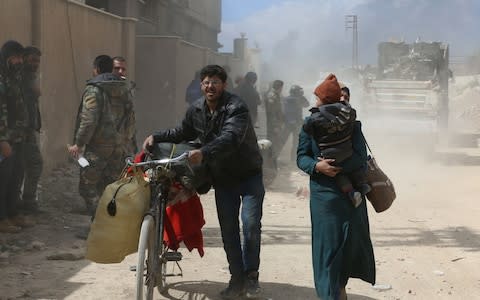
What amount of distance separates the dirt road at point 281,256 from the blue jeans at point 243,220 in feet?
1.15

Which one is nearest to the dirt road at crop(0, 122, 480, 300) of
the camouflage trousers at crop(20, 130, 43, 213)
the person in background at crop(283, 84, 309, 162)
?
the camouflage trousers at crop(20, 130, 43, 213)

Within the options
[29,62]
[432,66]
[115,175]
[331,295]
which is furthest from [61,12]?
[432,66]

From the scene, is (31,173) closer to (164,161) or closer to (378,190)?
(164,161)

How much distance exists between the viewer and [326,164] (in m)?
4.17

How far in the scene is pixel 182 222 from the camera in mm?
4887

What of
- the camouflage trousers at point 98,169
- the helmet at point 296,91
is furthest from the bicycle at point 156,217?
the helmet at point 296,91

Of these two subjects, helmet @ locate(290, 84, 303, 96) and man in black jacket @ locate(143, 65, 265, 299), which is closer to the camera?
man in black jacket @ locate(143, 65, 265, 299)

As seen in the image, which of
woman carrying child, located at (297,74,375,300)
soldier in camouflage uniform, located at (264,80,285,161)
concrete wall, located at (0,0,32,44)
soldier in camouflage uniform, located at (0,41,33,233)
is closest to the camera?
woman carrying child, located at (297,74,375,300)

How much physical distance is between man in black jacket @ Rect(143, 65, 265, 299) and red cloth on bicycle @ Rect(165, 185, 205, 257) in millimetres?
180

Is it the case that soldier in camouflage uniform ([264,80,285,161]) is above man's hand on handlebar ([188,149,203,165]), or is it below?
above

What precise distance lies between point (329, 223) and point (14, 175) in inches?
161

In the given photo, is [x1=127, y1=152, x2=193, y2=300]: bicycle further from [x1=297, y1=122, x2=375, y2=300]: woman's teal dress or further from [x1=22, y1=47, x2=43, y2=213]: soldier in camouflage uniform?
[x1=22, y1=47, x2=43, y2=213]: soldier in camouflage uniform

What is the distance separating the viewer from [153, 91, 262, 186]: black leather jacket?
4.62 metres

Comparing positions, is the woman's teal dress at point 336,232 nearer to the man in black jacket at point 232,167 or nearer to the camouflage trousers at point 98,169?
the man in black jacket at point 232,167
